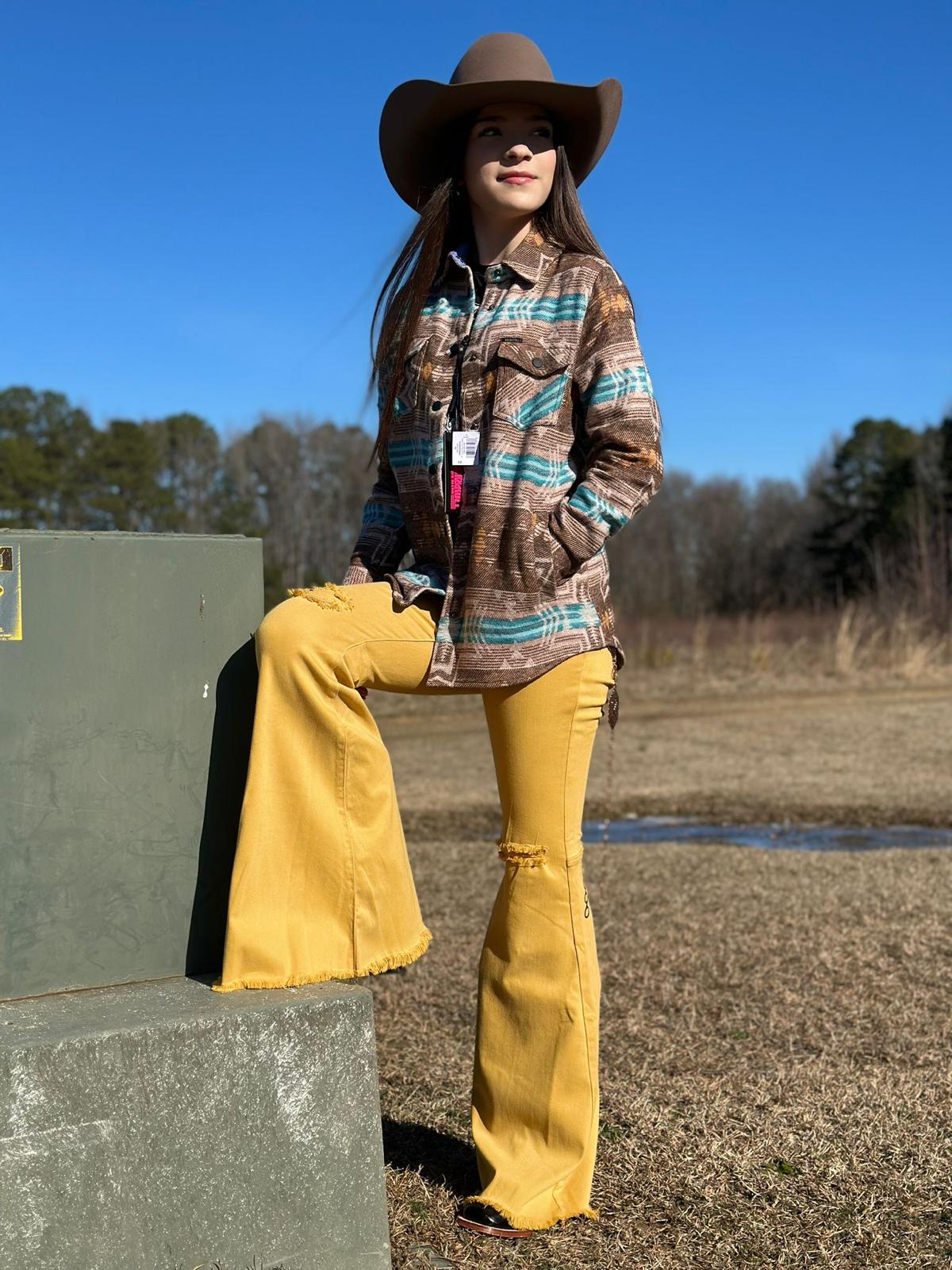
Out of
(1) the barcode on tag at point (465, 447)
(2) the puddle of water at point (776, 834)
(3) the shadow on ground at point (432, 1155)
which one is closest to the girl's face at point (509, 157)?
(1) the barcode on tag at point (465, 447)

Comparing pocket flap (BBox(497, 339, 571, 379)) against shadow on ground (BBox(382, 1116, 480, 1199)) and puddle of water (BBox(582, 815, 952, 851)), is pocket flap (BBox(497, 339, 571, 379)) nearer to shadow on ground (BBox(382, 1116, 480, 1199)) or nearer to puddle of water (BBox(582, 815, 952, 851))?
shadow on ground (BBox(382, 1116, 480, 1199))

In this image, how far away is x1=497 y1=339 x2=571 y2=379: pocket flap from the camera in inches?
99.7

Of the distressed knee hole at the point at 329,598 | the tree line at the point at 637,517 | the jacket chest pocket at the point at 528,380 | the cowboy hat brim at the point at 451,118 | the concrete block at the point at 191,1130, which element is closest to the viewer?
the concrete block at the point at 191,1130

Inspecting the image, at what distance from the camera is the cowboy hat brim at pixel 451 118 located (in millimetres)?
2635

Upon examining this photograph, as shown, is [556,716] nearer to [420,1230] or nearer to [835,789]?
[420,1230]

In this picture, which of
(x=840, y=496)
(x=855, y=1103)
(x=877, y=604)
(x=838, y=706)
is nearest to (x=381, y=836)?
(x=855, y=1103)

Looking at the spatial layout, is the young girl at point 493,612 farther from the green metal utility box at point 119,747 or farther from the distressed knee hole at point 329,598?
the green metal utility box at point 119,747

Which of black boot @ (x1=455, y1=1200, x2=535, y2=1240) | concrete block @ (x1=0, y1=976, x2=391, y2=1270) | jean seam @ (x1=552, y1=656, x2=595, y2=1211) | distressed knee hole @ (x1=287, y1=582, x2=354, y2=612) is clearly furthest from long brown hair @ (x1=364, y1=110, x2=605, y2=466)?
black boot @ (x1=455, y1=1200, x2=535, y2=1240)

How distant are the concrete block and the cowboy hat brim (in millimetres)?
1666

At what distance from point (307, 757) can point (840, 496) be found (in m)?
44.8

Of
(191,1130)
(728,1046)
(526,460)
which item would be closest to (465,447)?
(526,460)

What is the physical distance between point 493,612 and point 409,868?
1.62 ft

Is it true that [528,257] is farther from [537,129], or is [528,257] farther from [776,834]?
[776,834]

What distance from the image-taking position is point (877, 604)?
25.9 metres
